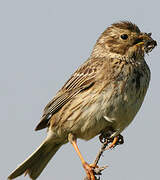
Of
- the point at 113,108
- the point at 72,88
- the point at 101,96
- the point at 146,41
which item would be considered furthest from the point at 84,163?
the point at 146,41

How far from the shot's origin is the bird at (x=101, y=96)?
323 inches

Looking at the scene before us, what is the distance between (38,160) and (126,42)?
2.80 metres

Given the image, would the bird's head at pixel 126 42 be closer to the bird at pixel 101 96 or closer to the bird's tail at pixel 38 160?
the bird at pixel 101 96

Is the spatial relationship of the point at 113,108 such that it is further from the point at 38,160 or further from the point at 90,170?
the point at 38,160

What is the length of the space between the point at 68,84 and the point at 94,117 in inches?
51.3

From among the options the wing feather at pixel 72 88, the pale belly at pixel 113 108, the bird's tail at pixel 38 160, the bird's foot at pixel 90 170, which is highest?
the wing feather at pixel 72 88

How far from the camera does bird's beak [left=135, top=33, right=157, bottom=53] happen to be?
8.85 meters

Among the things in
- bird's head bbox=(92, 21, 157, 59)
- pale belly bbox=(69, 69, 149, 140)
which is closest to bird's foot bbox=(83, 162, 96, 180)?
pale belly bbox=(69, 69, 149, 140)

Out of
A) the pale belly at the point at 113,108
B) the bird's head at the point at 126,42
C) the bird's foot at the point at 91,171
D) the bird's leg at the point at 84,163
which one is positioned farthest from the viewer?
the bird's head at the point at 126,42

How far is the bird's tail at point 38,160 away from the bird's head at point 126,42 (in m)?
1.99

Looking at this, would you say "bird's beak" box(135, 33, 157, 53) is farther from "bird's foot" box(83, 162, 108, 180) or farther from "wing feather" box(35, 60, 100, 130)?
"bird's foot" box(83, 162, 108, 180)

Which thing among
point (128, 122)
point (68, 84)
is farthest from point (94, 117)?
point (68, 84)

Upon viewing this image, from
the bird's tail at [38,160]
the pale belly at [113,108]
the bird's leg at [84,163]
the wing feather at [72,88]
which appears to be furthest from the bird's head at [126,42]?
the bird's tail at [38,160]

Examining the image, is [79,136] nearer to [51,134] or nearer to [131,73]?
[51,134]
